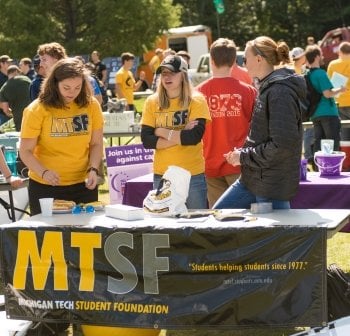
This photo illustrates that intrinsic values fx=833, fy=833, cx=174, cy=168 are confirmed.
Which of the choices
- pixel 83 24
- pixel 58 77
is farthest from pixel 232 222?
pixel 83 24

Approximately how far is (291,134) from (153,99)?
1.06 m

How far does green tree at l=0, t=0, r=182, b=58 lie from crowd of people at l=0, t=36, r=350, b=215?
994 inches

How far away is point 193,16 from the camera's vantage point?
43938 millimetres

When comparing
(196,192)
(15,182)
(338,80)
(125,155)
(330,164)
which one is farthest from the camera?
(338,80)

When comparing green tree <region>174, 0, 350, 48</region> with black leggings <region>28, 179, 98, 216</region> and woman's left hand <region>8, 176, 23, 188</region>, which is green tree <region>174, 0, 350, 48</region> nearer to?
woman's left hand <region>8, 176, 23, 188</region>

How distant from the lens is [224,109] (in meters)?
5.65

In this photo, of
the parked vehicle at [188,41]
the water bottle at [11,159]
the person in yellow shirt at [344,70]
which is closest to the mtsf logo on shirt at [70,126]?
the water bottle at [11,159]

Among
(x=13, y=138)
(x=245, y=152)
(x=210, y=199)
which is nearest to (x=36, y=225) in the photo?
(x=245, y=152)

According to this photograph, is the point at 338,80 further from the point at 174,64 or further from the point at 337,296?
the point at 337,296

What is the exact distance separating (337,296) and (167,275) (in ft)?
3.01

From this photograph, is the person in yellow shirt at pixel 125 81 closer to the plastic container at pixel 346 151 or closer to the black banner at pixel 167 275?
the plastic container at pixel 346 151

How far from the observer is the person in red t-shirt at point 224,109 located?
565 cm

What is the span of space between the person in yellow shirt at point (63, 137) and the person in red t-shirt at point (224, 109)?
962mm

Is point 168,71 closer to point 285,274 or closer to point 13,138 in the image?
point 285,274
